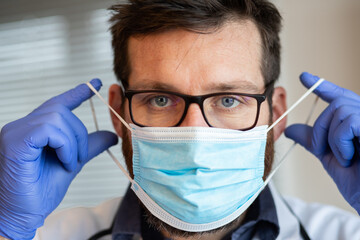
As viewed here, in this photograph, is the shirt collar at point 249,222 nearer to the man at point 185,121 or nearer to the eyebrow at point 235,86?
the man at point 185,121

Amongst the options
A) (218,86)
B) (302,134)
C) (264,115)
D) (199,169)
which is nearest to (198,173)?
Answer: (199,169)

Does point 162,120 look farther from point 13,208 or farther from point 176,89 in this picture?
point 13,208

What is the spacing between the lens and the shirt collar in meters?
1.35

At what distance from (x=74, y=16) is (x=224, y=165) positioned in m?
2.21

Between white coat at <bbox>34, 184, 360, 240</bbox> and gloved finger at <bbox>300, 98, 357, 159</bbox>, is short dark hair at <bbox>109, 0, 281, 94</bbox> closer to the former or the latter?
gloved finger at <bbox>300, 98, 357, 159</bbox>

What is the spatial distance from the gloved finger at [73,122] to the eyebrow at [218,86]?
0.24 meters

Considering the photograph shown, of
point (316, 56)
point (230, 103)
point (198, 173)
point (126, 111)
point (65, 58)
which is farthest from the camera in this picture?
point (65, 58)

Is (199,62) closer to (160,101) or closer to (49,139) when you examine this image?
(160,101)

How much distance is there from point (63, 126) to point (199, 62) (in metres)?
0.49

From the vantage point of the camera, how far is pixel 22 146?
1.11 metres

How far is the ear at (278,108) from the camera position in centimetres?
149

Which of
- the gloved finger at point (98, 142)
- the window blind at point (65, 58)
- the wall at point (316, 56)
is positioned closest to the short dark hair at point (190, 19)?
the gloved finger at point (98, 142)

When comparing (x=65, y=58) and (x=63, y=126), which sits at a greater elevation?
(x=63, y=126)

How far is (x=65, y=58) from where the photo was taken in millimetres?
2875
